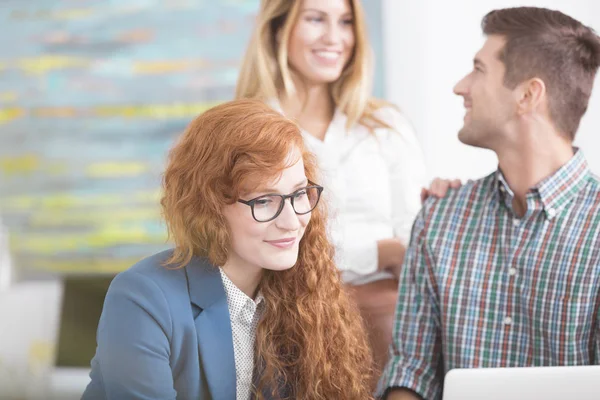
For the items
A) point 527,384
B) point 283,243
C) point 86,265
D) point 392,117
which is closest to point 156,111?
point 86,265

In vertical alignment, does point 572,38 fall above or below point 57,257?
above

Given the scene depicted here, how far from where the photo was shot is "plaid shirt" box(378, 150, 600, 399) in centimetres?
180

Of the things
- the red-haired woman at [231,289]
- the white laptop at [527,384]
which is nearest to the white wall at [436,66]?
the red-haired woman at [231,289]

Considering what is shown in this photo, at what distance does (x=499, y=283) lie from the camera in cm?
188

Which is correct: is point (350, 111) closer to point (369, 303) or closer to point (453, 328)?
point (369, 303)

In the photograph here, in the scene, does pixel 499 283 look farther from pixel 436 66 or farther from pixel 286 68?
pixel 436 66

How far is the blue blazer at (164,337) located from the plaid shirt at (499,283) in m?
0.55

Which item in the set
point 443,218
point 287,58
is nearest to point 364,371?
point 443,218

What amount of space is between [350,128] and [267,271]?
0.81 meters

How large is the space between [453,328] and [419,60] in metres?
1.73

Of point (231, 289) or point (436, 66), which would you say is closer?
point (231, 289)

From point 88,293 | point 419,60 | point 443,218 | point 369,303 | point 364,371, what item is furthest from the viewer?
point 88,293

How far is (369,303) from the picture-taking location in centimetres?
226

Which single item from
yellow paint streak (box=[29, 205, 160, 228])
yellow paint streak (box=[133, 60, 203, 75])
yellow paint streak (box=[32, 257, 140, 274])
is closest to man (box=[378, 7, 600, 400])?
yellow paint streak (box=[133, 60, 203, 75])
